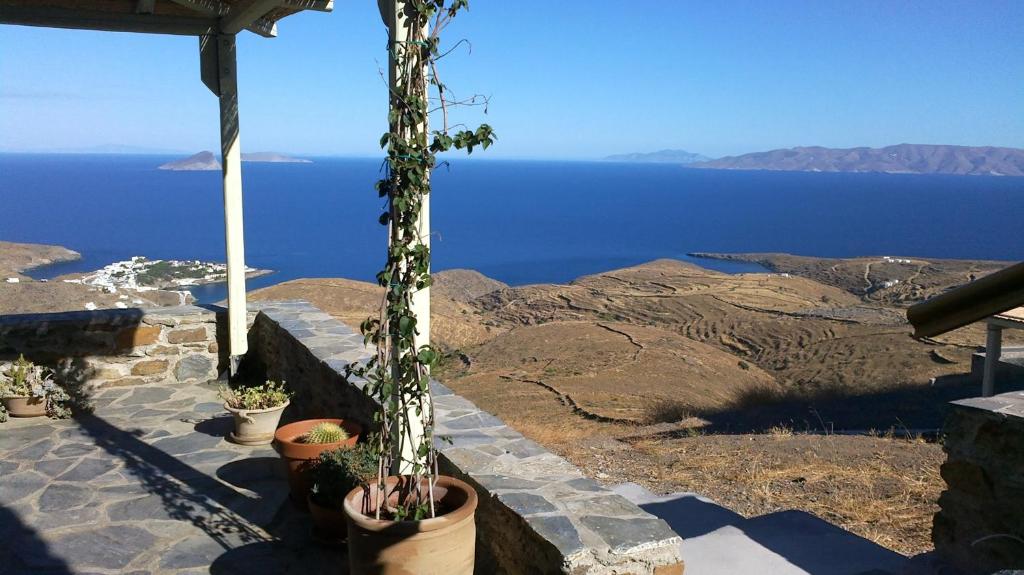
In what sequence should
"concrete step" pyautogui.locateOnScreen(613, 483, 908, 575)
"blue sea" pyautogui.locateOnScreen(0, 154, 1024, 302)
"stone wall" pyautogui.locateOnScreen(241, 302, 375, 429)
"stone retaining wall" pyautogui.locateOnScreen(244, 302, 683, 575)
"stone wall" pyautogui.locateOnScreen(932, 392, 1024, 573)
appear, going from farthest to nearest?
1. "blue sea" pyautogui.locateOnScreen(0, 154, 1024, 302)
2. "stone wall" pyautogui.locateOnScreen(241, 302, 375, 429)
3. "concrete step" pyautogui.locateOnScreen(613, 483, 908, 575)
4. "stone wall" pyautogui.locateOnScreen(932, 392, 1024, 573)
5. "stone retaining wall" pyautogui.locateOnScreen(244, 302, 683, 575)

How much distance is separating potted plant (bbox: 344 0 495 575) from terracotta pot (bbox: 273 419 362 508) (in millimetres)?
1113

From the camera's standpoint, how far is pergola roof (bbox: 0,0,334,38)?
18.3 ft

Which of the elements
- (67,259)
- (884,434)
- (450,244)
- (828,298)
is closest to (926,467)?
(884,434)

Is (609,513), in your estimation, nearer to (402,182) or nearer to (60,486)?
(402,182)

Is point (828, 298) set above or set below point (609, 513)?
below

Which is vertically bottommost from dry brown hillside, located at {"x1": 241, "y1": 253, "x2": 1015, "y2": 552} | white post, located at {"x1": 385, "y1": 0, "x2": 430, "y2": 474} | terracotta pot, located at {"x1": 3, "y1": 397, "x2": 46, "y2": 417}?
dry brown hillside, located at {"x1": 241, "y1": 253, "x2": 1015, "y2": 552}

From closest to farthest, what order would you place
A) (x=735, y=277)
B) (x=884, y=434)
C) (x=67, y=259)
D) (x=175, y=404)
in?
(x=175, y=404), (x=884, y=434), (x=735, y=277), (x=67, y=259)

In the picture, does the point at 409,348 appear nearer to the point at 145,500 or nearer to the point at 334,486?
the point at 334,486

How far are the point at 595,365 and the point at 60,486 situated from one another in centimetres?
978

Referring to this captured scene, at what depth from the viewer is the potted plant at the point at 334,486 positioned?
151 inches

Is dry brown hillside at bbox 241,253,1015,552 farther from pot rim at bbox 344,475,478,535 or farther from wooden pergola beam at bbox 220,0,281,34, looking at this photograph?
wooden pergola beam at bbox 220,0,281,34

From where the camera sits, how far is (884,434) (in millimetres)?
8438

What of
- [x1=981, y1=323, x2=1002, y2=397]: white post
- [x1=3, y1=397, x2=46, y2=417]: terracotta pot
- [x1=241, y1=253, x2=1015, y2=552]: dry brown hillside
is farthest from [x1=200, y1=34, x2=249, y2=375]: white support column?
[x1=981, y1=323, x2=1002, y2=397]: white post

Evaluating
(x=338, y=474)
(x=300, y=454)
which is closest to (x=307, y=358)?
(x=300, y=454)
